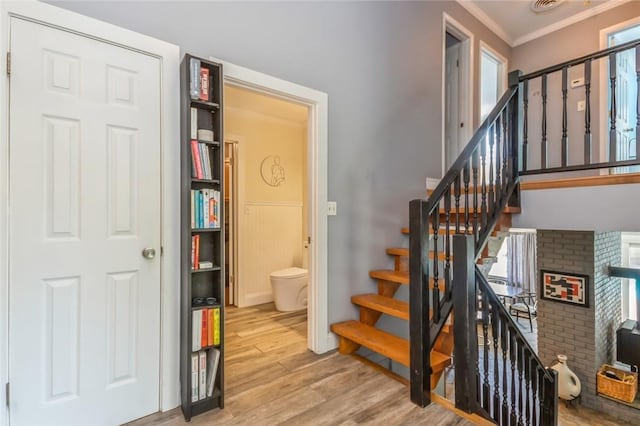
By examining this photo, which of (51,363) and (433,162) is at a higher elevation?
(433,162)

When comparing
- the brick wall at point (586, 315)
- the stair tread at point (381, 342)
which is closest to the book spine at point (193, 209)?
A: the stair tread at point (381, 342)

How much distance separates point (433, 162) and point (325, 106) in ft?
5.13

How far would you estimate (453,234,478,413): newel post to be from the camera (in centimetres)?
166

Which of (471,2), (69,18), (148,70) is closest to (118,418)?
(148,70)

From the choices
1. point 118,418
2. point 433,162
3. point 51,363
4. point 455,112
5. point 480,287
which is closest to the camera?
point 51,363

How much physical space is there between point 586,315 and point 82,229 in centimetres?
565

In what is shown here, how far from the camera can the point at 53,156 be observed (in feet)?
4.72

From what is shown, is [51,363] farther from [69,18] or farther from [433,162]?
[433,162]

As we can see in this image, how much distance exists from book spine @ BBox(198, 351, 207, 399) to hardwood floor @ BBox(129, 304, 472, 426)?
0.11 metres

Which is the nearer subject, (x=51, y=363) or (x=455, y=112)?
(x=51, y=363)

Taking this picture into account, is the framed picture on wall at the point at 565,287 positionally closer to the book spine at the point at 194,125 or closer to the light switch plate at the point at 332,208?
the light switch plate at the point at 332,208

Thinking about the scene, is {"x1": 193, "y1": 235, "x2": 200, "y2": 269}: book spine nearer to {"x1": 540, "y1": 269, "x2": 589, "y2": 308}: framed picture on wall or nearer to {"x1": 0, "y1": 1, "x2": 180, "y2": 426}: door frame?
{"x1": 0, "y1": 1, "x2": 180, "y2": 426}: door frame

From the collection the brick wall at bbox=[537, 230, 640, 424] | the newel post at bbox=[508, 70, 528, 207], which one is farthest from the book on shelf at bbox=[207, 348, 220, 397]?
the brick wall at bbox=[537, 230, 640, 424]

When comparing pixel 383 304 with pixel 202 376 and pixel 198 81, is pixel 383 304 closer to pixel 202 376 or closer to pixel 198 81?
pixel 202 376
